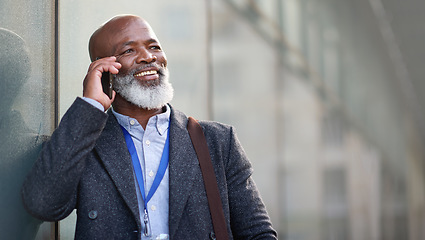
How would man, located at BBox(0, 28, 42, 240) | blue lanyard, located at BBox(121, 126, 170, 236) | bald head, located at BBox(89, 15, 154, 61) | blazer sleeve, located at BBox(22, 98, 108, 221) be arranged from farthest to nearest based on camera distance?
bald head, located at BBox(89, 15, 154, 61) < blue lanyard, located at BBox(121, 126, 170, 236) < man, located at BBox(0, 28, 42, 240) < blazer sleeve, located at BBox(22, 98, 108, 221)

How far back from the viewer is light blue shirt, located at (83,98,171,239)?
→ 293 cm

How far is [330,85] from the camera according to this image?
13672 mm

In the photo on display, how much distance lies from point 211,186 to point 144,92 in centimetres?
49

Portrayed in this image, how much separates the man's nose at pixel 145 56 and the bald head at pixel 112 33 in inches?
4.5

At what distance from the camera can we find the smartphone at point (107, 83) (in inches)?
118

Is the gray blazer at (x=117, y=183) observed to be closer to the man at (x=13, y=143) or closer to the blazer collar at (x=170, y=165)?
the blazer collar at (x=170, y=165)

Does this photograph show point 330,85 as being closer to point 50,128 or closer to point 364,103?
point 364,103

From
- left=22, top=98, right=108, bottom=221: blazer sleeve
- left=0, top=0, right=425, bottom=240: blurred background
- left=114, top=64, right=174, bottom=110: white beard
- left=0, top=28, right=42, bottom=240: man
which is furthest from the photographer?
left=0, top=0, right=425, bottom=240: blurred background

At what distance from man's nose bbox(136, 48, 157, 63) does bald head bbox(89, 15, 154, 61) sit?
0.37 feet

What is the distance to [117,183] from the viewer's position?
290cm

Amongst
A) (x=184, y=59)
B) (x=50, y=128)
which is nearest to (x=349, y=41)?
(x=184, y=59)

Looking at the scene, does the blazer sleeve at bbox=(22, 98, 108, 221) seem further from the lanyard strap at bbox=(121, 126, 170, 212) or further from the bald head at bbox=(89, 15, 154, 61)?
the bald head at bbox=(89, 15, 154, 61)

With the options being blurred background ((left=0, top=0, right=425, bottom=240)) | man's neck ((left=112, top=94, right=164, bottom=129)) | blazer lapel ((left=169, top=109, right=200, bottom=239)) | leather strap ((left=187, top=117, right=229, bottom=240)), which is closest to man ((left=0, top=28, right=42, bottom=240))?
blurred background ((left=0, top=0, right=425, bottom=240))

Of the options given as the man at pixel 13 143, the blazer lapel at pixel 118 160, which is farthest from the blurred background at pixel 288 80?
the blazer lapel at pixel 118 160
